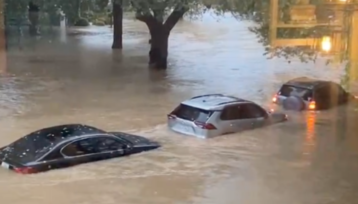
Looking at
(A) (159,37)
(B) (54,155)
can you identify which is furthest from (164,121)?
(A) (159,37)

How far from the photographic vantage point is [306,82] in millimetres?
6508

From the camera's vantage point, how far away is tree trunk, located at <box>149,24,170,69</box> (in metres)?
7.78

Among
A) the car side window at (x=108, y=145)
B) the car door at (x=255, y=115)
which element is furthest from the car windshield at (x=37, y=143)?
the car door at (x=255, y=115)

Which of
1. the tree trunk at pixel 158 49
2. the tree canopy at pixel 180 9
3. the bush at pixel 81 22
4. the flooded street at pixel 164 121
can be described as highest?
the tree canopy at pixel 180 9

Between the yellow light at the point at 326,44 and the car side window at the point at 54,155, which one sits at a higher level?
the yellow light at the point at 326,44

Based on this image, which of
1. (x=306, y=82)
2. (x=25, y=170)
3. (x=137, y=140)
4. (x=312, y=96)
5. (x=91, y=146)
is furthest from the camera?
(x=306, y=82)

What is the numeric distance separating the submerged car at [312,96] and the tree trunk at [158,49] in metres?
1.79

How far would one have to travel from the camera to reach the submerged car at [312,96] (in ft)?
19.7

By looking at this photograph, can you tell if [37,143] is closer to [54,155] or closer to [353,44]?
[54,155]

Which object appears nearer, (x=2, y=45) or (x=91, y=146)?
(x=91, y=146)

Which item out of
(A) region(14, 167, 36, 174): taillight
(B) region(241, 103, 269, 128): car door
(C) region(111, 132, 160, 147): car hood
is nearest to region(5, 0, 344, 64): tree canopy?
(B) region(241, 103, 269, 128): car door

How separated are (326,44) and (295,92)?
123cm

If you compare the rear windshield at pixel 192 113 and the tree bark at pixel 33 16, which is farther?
the tree bark at pixel 33 16

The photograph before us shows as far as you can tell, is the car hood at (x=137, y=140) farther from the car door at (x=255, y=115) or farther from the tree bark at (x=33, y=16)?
the tree bark at (x=33, y=16)
